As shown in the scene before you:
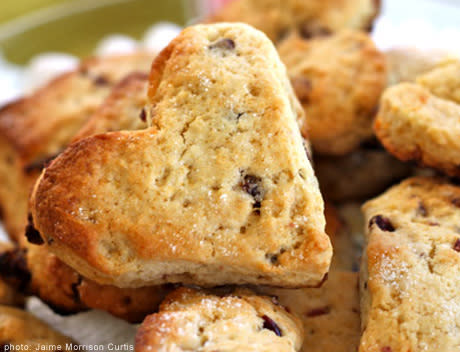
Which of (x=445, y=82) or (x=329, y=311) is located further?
(x=445, y=82)

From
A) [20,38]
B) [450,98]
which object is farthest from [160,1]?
[450,98]

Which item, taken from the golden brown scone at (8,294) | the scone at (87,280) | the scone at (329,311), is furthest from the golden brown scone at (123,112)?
the scone at (329,311)

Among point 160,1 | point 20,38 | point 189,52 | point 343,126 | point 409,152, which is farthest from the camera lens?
point 160,1

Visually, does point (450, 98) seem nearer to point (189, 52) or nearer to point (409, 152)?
point (409, 152)

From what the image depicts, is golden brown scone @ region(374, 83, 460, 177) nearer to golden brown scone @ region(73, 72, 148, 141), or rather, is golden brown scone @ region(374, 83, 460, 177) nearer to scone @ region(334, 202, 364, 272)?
scone @ region(334, 202, 364, 272)

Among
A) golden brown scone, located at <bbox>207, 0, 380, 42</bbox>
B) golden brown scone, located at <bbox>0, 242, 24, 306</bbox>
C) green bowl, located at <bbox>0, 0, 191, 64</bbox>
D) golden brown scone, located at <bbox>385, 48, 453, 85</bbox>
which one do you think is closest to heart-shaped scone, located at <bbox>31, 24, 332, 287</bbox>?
golden brown scone, located at <bbox>0, 242, 24, 306</bbox>

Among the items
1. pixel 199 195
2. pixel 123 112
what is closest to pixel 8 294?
pixel 123 112

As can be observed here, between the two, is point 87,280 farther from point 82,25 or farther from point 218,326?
point 82,25

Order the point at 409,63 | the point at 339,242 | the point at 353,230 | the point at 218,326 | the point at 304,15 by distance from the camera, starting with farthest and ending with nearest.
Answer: the point at 304,15 < the point at 409,63 < the point at 353,230 < the point at 339,242 < the point at 218,326
